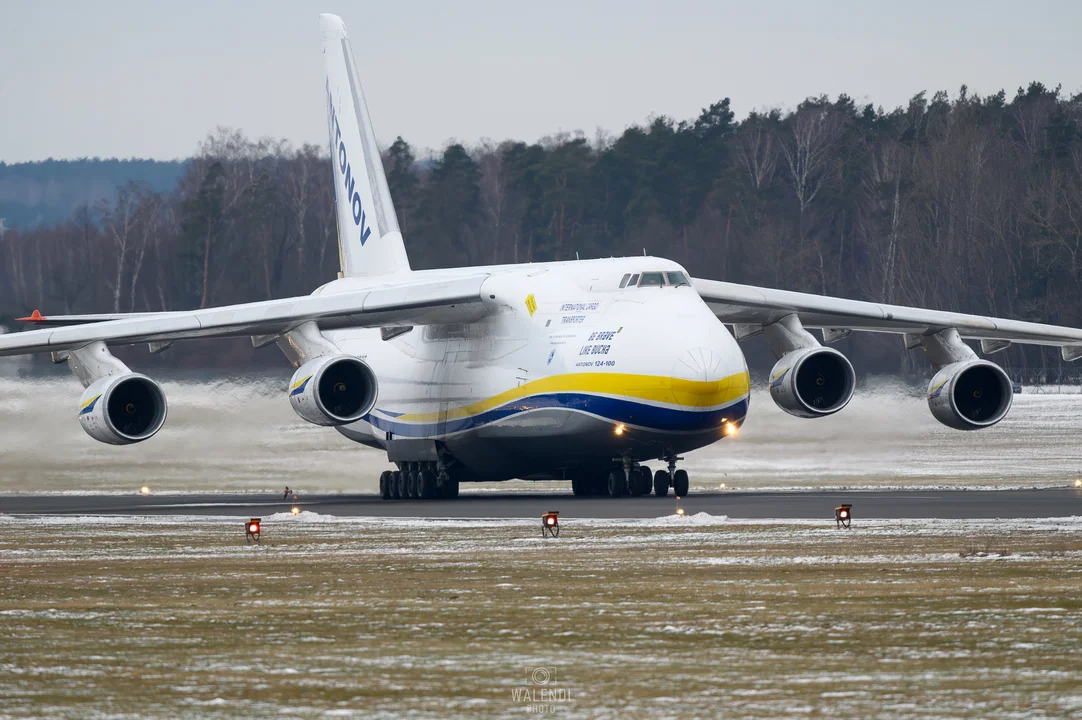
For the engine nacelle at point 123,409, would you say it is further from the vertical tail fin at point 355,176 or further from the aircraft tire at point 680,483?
the aircraft tire at point 680,483

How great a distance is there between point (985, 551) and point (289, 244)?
5600cm

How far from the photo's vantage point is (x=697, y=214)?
68.9m

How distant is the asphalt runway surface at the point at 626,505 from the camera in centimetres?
2009

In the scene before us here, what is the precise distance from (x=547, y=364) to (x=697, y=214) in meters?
44.7

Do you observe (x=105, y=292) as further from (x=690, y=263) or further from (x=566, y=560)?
(x=566, y=560)

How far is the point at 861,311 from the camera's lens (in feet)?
89.5

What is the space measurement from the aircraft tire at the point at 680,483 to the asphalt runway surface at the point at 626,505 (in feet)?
0.79

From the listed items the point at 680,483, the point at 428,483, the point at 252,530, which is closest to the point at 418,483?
the point at 428,483

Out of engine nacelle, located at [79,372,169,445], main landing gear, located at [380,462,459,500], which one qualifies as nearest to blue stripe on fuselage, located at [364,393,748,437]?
main landing gear, located at [380,462,459,500]

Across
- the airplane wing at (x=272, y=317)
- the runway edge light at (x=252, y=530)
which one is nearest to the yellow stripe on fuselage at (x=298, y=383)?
the airplane wing at (x=272, y=317)

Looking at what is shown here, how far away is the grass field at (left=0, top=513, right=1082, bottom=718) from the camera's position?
742 centimetres

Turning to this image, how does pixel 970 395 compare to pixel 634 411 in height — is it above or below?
above

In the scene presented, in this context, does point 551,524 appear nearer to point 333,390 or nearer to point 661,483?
point 661,483

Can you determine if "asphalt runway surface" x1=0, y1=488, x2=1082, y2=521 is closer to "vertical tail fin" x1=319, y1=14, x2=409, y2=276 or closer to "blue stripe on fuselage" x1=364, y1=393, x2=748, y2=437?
"blue stripe on fuselage" x1=364, y1=393, x2=748, y2=437
